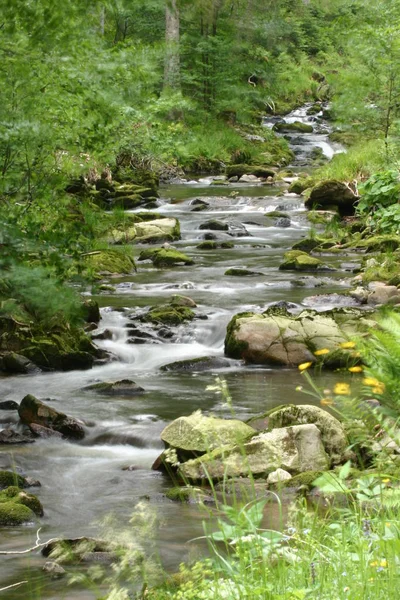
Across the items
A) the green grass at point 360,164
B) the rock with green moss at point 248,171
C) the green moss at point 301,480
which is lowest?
the green moss at point 301,480

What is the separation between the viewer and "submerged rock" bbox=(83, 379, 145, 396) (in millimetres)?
8680

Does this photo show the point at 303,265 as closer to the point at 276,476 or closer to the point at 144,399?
the point at 144,399

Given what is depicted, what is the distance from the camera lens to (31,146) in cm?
534

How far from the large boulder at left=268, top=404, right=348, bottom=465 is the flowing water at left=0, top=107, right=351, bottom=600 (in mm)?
987

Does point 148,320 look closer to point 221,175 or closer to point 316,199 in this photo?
point 316,199

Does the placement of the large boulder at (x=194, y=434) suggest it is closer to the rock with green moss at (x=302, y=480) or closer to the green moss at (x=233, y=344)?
the rock with green moss at (x=302, y=480)

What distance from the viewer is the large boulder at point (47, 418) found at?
7480mm

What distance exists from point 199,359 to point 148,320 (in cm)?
163

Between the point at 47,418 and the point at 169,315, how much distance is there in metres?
3.85

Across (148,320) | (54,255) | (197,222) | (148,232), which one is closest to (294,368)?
(148,320)

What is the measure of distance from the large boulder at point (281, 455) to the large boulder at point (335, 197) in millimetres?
13515

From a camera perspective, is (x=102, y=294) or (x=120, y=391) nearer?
(x=120, y=391)

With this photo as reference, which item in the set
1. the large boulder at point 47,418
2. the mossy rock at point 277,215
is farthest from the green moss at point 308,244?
the large boulder at point 47,418

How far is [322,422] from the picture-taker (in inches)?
251
